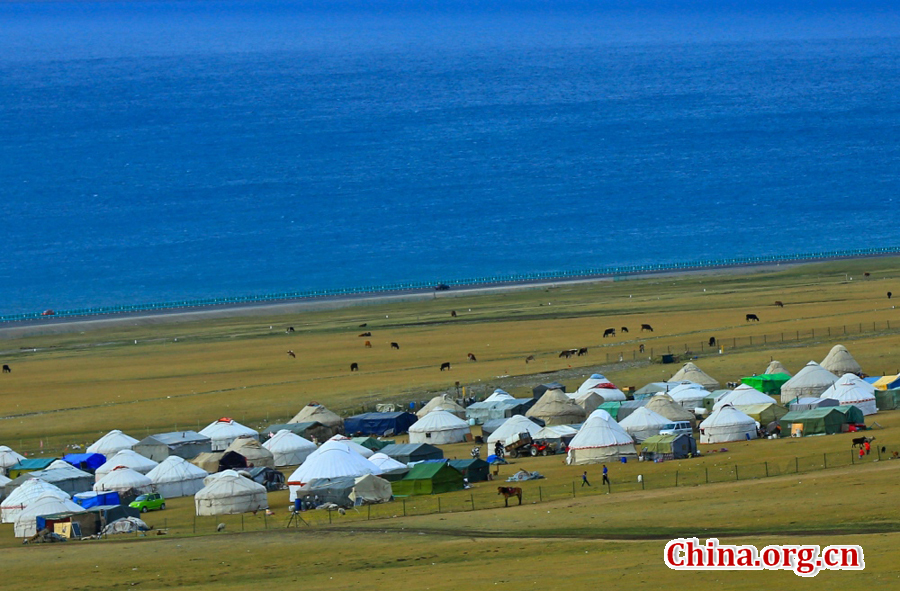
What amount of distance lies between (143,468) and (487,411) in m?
20.7

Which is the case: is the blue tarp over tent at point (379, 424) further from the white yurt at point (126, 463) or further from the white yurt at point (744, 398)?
the white yurt at point (744, 398)

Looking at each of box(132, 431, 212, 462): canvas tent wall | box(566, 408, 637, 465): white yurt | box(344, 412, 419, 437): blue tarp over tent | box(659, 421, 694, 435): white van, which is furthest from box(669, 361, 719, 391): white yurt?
box(132, 431, 212, 462): canvas tent wall

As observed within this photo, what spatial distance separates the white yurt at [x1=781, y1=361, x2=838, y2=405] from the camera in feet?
254

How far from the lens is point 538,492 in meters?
59.3

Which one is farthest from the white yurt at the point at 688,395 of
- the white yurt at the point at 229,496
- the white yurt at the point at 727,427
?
the white yurt at the point at 229,496

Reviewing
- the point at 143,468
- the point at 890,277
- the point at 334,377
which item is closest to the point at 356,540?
the point at 143,468

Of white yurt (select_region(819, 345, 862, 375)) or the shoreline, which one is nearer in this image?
white yurt (select_region(819, 345, 862, 375))

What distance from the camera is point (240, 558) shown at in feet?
164

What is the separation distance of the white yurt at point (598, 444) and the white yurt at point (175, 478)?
18.2m

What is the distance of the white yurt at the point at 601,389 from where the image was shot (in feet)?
260

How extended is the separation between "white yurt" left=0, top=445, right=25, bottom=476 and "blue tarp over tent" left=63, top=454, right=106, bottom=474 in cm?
305

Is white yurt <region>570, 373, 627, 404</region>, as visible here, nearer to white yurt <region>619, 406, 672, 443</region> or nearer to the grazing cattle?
white yurt <region>619, 406, 672, 443</region>

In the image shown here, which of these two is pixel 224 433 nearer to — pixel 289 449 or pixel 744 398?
pixel 289 449

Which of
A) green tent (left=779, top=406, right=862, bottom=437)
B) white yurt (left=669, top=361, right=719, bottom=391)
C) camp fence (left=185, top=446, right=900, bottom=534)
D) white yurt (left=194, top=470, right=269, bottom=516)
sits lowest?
camp fence (left=185, top=446, right=900, bottom=534)
